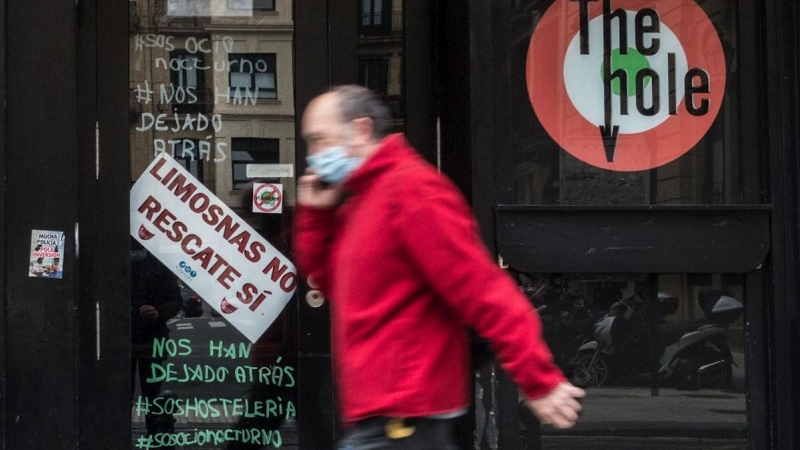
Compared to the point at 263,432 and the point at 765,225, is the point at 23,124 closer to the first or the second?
the point at 263,432

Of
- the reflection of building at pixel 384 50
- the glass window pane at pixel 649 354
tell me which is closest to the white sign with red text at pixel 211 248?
the reflection of building at pixel 384 50

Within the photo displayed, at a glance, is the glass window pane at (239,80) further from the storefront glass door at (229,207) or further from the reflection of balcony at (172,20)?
the reflection of balcony at (172,20)

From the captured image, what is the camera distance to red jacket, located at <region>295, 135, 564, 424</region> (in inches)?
101

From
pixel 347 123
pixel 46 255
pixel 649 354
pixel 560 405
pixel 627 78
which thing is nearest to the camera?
pixel 560 405

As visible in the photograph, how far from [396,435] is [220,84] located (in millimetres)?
3189

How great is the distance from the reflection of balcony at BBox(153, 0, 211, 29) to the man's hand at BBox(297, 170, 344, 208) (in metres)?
2.68

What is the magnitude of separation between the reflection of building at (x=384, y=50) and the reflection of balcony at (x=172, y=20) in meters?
0.80

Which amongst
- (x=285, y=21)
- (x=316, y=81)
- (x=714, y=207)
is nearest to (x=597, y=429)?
(x=714, y=207)

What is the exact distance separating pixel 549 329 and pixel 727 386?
902mm

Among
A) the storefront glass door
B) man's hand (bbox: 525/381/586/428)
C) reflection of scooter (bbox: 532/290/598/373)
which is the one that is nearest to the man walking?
man's hand (bbox: 525/381/586/428)

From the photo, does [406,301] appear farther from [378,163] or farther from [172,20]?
[172,20]

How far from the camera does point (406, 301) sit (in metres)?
2.68

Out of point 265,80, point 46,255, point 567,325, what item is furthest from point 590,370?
point 46,255

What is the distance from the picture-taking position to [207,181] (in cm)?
541
